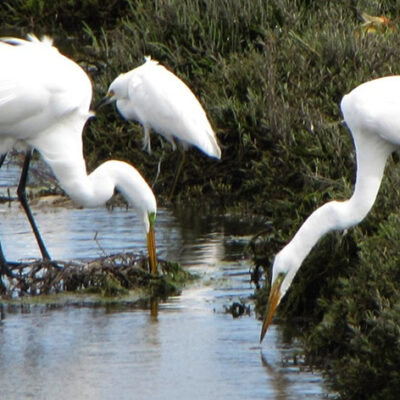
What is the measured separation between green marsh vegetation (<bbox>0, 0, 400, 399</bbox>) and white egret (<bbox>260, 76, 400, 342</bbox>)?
5.9 inches

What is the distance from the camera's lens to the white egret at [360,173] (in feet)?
22.3

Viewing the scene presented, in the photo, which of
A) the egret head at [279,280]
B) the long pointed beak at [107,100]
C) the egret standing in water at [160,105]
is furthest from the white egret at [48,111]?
the long pointed beak at [107,100]

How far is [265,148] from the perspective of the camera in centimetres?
1043

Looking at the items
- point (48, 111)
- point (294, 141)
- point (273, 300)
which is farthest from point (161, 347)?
point (294, 141)

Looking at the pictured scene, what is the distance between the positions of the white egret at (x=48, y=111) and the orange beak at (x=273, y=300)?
73.7 inches

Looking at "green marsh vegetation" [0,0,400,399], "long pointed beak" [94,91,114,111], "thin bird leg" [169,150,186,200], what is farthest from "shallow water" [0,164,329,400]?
"long pointed beak" [94,91,114,111]

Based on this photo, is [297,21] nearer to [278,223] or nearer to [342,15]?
[342,15]

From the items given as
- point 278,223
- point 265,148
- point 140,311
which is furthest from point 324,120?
point 140,311

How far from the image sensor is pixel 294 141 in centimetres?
986

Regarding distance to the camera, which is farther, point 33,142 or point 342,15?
point 342,15

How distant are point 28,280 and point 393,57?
401 centimetres

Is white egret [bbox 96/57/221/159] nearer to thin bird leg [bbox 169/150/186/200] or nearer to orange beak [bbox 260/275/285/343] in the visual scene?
thin bird leg [bbox 169/150/186/200]

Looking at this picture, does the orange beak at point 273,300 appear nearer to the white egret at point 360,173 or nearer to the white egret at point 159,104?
the white egret at point 360,173

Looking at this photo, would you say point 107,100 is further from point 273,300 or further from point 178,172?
point 273,300
